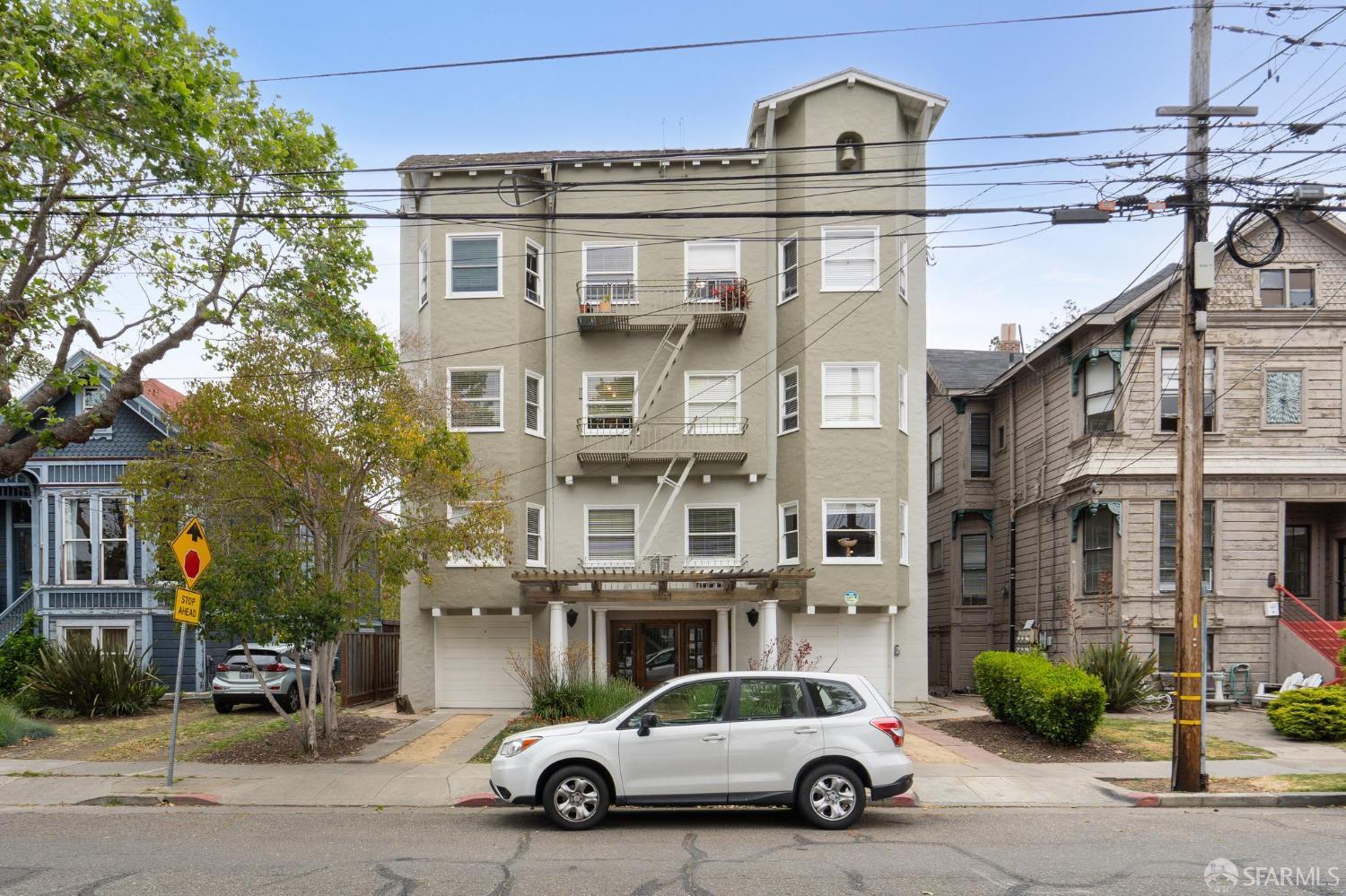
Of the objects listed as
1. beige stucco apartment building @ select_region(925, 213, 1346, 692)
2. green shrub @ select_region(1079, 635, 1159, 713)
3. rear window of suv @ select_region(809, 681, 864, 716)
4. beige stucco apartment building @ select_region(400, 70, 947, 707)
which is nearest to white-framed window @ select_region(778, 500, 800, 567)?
beige stucco apartment building @ select_region(400, 70, 947, 707)

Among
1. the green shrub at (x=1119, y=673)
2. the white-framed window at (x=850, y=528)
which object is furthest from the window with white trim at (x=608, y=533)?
the green shrub at (x=1119, y=673)

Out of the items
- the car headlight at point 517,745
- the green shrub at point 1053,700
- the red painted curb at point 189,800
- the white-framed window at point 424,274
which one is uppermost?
the white-framed window at point 424,274

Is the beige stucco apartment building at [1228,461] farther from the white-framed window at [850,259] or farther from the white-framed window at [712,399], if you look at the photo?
the white-framed window at [712,399]

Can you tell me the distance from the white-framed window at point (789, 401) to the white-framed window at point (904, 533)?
288 cm

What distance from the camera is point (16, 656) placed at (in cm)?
2259

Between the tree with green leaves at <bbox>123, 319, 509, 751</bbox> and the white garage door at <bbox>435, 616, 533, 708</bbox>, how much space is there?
5770 mm

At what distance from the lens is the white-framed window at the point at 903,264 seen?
76.9 ft

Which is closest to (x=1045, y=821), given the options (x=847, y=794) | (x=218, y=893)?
(x=847, y=794)

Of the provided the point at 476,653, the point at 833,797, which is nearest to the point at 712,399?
the point at 476,653

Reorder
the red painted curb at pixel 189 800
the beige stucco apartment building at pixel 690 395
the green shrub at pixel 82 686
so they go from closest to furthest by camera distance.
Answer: the red painted curb at pixel 189 800, the green shrub at pixel 82 686, the beige stucco apartment building at pixel 690 395

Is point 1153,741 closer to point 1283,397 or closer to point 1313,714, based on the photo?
point 1313,714

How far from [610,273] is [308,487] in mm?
9604

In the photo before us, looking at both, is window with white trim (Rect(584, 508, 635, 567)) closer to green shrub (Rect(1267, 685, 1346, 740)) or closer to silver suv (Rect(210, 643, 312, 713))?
silver suv (Rect(210, 643, 312, 713))

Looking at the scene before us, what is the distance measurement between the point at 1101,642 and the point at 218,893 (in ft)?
67.4
